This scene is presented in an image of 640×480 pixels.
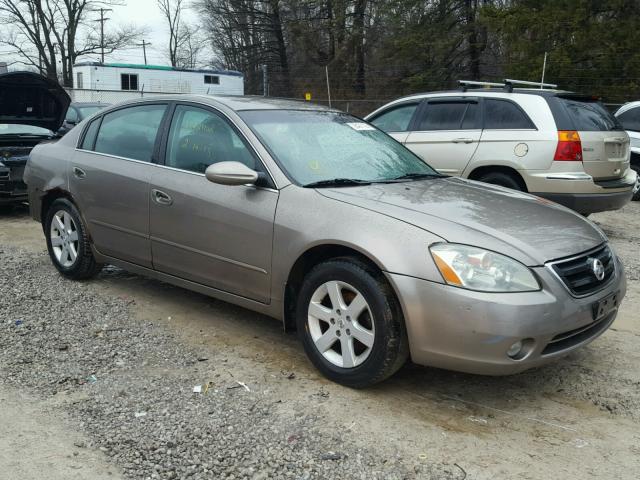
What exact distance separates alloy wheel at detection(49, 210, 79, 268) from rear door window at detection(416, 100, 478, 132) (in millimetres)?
4617

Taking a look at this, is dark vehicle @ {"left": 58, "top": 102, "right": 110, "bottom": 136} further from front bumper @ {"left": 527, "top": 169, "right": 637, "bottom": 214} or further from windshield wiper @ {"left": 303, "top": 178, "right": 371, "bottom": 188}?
windshield wiper @ {"left": 303, "top": 178, "right": 371, "bottom": 188}

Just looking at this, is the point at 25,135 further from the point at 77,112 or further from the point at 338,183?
the point at 338,183

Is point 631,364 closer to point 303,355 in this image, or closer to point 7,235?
point 303,355

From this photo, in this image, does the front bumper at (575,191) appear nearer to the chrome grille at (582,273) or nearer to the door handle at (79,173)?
the chrome grille at (582,273)

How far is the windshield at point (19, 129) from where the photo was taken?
916cm

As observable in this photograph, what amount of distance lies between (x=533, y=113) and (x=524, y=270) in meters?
4.73

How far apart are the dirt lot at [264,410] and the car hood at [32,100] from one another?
4.81m

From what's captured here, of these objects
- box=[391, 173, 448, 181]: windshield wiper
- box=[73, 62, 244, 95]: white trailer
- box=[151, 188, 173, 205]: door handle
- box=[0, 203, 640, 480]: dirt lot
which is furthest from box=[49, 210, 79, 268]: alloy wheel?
box=[73, 62, 244, 95]: white trailer

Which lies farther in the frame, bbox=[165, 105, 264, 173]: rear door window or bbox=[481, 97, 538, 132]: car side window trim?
bbox=[481, 97, 538, 132]: car side window trim

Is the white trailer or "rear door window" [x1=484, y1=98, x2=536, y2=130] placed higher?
the white trailer

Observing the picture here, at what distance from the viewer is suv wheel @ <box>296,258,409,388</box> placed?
11.0ft

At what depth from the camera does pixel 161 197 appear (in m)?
4.53

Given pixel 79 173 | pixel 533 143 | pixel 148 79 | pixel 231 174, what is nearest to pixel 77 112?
pixel 79 173

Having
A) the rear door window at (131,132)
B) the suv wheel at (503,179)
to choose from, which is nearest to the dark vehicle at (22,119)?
the rear door window at (131,132)
